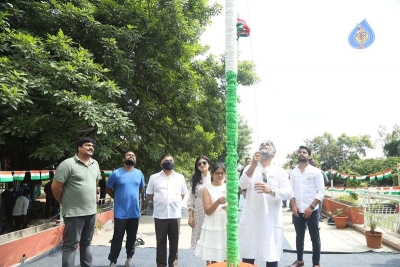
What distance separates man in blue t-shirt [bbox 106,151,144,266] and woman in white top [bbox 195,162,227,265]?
4.54ft

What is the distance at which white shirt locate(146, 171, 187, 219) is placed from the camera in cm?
419

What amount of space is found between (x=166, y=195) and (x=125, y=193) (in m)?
0.59

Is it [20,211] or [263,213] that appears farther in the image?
[20,211]

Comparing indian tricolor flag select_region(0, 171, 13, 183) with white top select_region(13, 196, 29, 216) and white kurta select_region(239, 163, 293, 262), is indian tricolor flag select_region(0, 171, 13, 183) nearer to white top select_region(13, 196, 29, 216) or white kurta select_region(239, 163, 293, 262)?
white top select_region(13, 196, 29, 216)

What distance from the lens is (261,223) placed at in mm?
3225

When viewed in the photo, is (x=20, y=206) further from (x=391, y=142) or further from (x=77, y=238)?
(x=391, y=142)

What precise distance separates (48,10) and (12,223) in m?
6.05

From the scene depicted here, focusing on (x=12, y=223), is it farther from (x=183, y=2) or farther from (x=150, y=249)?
(x=183, y=2)

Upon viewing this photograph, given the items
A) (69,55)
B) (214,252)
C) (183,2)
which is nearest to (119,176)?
(214,252)

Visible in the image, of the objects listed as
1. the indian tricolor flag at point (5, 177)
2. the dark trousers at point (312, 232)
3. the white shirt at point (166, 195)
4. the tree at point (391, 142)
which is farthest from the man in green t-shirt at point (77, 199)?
the tree at point (391, 142)

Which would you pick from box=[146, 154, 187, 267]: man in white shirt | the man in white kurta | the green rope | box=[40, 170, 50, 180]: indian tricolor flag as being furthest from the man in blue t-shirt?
box=[40, 170, 50, 180]: indian tricolor flag

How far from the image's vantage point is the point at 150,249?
5.69m

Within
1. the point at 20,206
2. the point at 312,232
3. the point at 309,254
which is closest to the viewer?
the point at 312,232

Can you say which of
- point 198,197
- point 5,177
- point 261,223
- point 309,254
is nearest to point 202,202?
point 198,197
